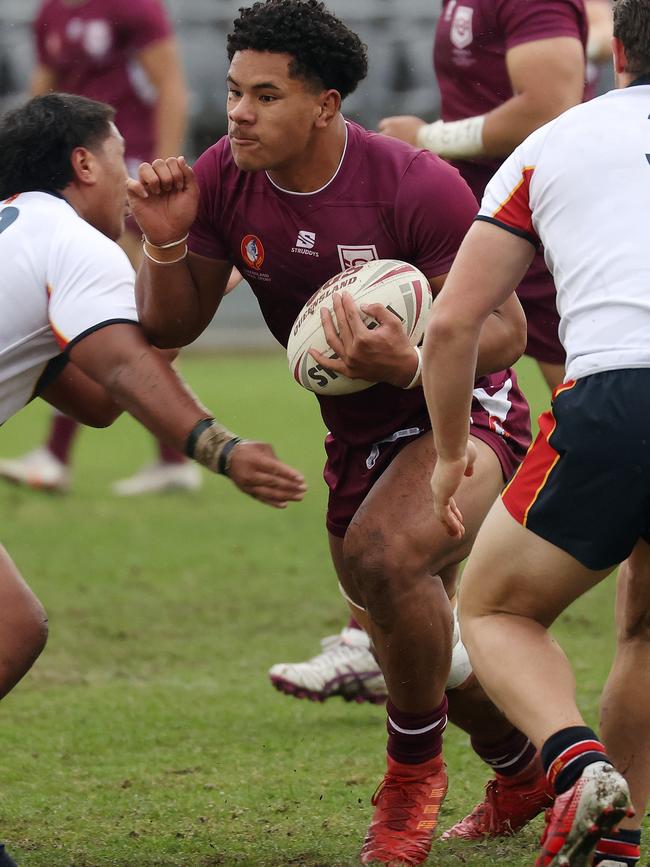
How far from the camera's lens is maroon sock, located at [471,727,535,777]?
4277 millimetres

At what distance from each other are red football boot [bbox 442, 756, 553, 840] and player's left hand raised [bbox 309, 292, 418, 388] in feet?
3.96

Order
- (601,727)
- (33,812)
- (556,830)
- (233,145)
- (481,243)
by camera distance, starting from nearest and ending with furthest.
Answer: (556,830), (481,243), (601,727), (233,145), (33,812)

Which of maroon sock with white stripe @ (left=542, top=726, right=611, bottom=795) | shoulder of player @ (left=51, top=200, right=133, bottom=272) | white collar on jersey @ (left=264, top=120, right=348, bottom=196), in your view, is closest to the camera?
maroon sock with white stripe @ (left=542, top=726, right=611, bottom=795)

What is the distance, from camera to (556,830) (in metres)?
3.03

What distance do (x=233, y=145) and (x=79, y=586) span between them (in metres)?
3.74

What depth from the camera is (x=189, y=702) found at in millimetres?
5656

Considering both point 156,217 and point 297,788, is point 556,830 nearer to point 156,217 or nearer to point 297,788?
point 297,788

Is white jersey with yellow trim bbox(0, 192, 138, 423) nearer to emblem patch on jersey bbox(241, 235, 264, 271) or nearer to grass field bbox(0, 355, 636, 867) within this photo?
emblem patch on jersey bbox(241, 235, 264, 271)

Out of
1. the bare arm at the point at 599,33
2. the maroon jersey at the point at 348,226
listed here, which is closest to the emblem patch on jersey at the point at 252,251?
the maroon jersey at the point at 348,226

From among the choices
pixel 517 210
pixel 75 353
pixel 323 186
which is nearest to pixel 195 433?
pixel 75 353

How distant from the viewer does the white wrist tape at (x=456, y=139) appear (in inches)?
223

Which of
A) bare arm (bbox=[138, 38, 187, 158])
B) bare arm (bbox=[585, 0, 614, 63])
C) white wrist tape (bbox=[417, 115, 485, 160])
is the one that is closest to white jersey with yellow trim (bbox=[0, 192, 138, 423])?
white wrist tape (bbox=[417, 115, 485, 160])

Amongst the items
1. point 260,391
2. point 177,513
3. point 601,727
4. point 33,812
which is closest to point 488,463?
point 601,727

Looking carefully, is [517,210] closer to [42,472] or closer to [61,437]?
[61,437]
